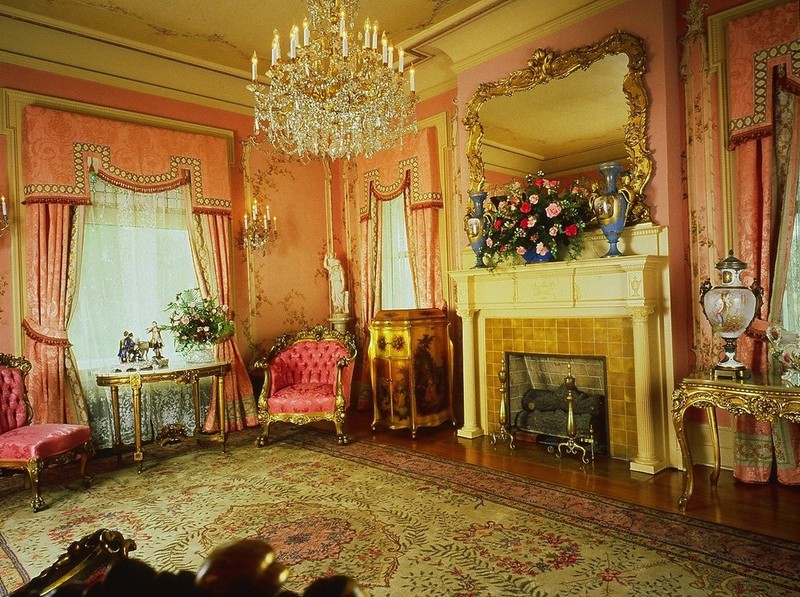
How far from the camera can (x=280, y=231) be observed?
19.9 ft

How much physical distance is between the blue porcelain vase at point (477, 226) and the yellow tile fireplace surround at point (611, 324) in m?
0.17

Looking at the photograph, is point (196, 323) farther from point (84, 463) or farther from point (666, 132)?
point (666, 132)

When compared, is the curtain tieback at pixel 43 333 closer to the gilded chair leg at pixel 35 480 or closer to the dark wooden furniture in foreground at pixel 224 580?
the gilded chair leg at pixel 35 480

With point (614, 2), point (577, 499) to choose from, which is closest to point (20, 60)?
point (614, 2)

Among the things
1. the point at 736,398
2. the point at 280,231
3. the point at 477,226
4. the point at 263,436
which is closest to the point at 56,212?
the point at 280,231

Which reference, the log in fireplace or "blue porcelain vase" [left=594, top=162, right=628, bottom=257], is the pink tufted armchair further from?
"blue porcelain vase" [left=594, top=162, right=628, bottom=257]

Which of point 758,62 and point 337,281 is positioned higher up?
point 758,62

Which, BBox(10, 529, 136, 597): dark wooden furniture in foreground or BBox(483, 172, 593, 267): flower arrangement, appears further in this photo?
BBox(483, 172, 593, 267): flower arrangement

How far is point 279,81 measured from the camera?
320cm

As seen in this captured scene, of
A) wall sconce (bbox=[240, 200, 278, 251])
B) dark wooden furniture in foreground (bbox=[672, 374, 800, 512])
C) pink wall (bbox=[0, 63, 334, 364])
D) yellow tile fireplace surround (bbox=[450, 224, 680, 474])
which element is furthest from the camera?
wall sconce (bbox=[240, 200, 278, 251])

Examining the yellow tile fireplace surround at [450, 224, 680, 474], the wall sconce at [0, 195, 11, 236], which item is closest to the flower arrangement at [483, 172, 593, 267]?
the yellow tile fireplace surround at [450, 224, 680, 474]

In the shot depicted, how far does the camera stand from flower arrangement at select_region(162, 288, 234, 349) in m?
4.70

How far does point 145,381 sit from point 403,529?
2.52 metres

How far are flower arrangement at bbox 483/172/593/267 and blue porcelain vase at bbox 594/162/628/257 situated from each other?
22 centimetres
